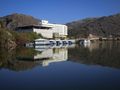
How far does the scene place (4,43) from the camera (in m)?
54.1

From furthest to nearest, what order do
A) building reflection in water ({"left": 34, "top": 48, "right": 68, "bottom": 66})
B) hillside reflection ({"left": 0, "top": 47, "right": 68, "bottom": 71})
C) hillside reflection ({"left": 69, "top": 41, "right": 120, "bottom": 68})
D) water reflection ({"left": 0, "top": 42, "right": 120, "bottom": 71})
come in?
building reflection in water ({"left": 34, "top": 48, "right": 68, "bottom": 66}) → hillside reflection ({"left": 69, "top": 41, "right": 120, "bottom": 68}) → water reflection ({"left": 0, "top": 42, "right": 120, "bottom": 71}) → hillside reflection ({"left": 0, "top": 47, "right": 68, "bottom": 71})

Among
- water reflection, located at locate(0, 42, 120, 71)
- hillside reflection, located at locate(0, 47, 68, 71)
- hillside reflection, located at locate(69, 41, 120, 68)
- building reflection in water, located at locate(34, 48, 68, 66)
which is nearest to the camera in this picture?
hillside reflection, located at locate(0, 47, 68, 71)

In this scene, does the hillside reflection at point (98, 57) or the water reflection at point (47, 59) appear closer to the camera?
the water reflection at point (47, 59)

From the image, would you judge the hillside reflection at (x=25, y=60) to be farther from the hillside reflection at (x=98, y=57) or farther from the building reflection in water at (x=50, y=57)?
the hillside reflection at (x=98, y=57)

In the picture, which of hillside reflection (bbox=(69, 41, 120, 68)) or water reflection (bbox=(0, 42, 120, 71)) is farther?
hillside reflection (bbox=(69, 41, 120, 68))

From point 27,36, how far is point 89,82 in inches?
2234

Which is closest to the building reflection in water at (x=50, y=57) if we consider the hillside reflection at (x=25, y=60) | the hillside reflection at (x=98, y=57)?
the hillside reflection at (x=25, y=60)

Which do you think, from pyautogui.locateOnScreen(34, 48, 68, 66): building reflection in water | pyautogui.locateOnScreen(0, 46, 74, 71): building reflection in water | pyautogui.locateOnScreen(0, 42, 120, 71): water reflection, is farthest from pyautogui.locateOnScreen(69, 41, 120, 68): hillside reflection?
pyautogui.locateOnScreen(0, 46, 74, 71): building reflection in water

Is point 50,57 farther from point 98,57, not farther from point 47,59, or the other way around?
point 98,57

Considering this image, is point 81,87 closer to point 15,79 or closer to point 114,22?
point 15,79

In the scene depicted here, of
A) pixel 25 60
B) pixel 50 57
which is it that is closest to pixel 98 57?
pixel 50 57

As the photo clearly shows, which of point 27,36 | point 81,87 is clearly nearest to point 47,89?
point 81,87

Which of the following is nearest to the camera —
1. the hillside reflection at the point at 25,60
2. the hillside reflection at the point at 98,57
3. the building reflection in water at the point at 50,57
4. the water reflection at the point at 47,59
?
the hillside reflection at the point at 25,60

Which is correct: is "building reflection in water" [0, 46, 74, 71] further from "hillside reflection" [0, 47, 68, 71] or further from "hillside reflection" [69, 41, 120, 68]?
"hillside reflection" [69, 41, 120, 68]
